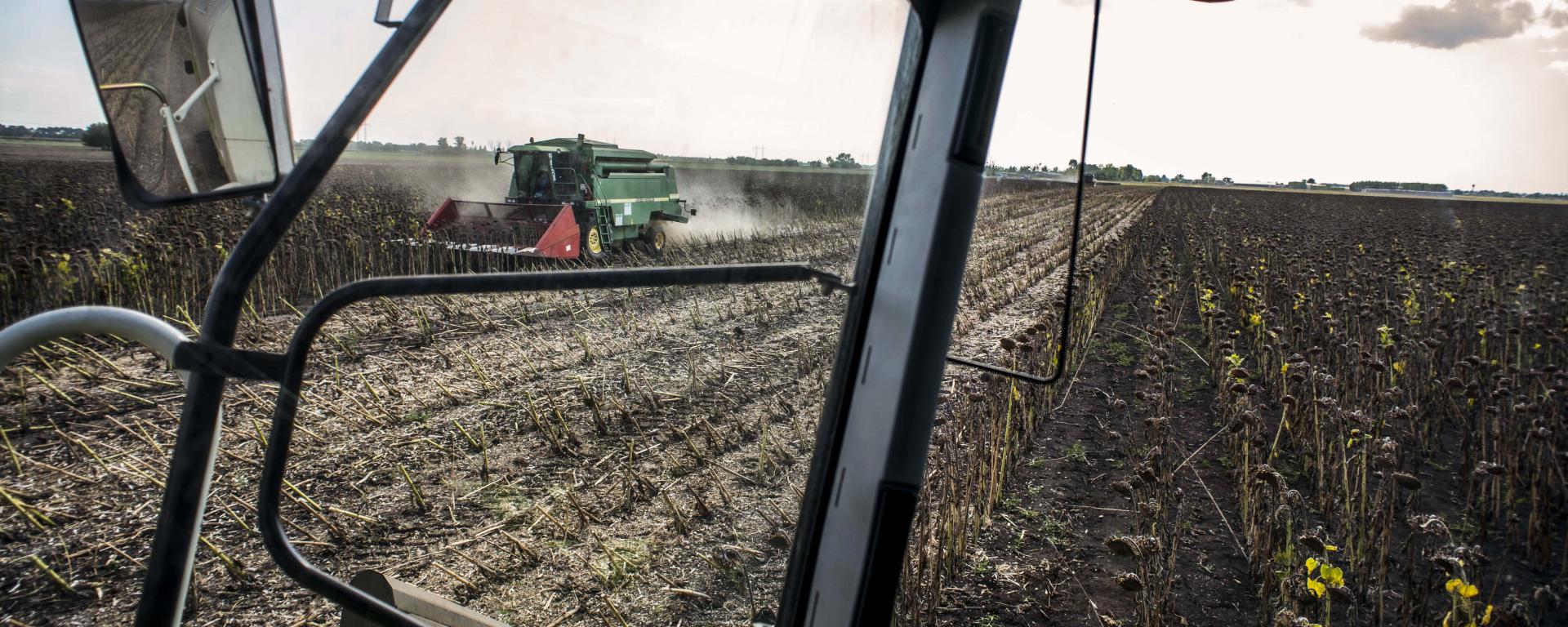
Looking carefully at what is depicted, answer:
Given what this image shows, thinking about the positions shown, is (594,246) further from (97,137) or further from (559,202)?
(97,137)

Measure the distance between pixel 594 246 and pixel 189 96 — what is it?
1202 mm

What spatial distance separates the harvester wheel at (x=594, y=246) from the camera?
1388 mm

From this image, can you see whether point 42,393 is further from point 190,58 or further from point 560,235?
point 560,235

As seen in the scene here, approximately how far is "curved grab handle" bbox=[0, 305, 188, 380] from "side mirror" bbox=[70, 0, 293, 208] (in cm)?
13

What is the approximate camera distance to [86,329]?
2.75 feet

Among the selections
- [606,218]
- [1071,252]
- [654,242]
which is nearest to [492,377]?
[654,242]

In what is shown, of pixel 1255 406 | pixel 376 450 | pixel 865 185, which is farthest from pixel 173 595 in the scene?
pixel 1255 406

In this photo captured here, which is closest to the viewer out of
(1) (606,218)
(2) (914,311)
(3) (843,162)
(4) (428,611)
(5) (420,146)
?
(5) (420,146)

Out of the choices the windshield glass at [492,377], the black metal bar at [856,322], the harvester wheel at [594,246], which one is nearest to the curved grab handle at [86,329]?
the windshield glass at [492,377]

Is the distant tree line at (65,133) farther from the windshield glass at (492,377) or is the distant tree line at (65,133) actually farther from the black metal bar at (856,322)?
the black metal bar at (856,322)

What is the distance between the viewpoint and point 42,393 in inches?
35.9

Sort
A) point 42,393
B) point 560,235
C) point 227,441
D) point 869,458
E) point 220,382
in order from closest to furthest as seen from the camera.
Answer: point 220,382, point 42,393, point 869,458, point 227,441, point 560,235

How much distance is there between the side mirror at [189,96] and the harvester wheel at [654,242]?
56 cm

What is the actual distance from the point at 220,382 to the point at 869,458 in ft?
2.46
